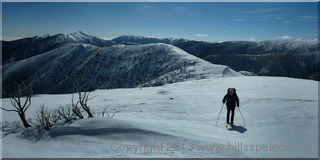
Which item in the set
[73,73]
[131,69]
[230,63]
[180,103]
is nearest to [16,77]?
[73,73]

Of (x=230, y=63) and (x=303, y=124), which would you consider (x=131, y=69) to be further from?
(x=230, y=63)

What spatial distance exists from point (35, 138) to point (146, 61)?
5552cm

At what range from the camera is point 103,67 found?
6200cm

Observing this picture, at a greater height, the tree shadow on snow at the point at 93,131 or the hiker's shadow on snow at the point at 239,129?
the tree shadow on snow at the point at 93,131

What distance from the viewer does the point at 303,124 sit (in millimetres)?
5676

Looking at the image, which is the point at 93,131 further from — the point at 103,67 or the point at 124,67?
the point at 103,67

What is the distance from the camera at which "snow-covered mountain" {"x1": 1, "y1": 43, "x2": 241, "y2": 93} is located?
5188 cm

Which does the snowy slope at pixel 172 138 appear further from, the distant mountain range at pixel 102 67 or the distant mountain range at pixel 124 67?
the distant mountain range at pixel 102 67

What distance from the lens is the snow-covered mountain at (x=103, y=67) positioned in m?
51.9

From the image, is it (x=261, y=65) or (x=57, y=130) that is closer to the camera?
(x=57, y=130)

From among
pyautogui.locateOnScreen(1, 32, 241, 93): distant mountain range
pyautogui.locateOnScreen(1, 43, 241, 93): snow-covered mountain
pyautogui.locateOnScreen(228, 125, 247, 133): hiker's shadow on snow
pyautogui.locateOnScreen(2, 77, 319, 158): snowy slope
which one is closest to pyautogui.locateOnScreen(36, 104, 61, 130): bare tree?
pyautogui.locateOnScreen(2, 77, 319, 158): snowy slope

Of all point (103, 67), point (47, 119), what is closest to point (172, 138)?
point (47, 119)

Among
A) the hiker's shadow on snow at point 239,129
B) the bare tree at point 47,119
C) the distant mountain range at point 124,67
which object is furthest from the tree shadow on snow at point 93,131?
the distant mountain range at point 124,67

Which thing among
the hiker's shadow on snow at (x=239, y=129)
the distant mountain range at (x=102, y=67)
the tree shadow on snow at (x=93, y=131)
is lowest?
the hiker's shadow on snow at (x=239, y=129)
